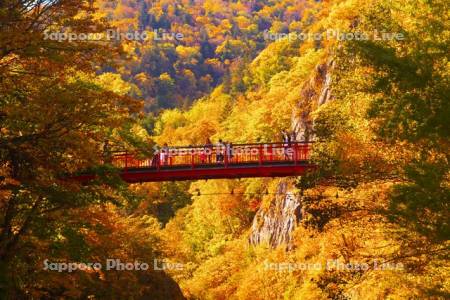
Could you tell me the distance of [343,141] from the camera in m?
15.3

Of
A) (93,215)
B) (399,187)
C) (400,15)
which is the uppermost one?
(400,15)

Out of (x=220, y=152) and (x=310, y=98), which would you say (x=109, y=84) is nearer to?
(x=220, y=152)

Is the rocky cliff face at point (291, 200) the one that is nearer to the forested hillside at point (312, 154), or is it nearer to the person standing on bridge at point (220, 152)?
the forested hillside at point (312, 154)

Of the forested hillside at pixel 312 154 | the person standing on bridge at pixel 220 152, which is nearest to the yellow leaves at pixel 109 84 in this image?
the forested hillside at pixel 312 154

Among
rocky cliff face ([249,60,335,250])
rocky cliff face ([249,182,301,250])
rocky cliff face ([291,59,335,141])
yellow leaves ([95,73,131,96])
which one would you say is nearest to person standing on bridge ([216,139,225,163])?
yellow leaves ([95,73,131,96])

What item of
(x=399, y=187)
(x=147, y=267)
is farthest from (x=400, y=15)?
(x=147, y=267)

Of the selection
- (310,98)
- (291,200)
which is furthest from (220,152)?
(310,98)

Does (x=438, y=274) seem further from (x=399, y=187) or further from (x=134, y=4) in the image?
(x=134, y=4)

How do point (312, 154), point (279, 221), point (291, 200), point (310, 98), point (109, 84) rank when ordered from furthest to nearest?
point (310, 98) < point (279, 221) < point (291, 200) < point (109, 84) < point (312, 154)

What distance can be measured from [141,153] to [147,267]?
33.1ft

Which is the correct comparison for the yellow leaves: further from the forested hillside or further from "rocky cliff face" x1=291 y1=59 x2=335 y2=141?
"rocky cliff face" x1=291 y1=59 x2=335 y2=141

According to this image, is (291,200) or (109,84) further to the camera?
(291,200)

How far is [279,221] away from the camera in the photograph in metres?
36.7

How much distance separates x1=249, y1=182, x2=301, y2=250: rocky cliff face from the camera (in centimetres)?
3403
